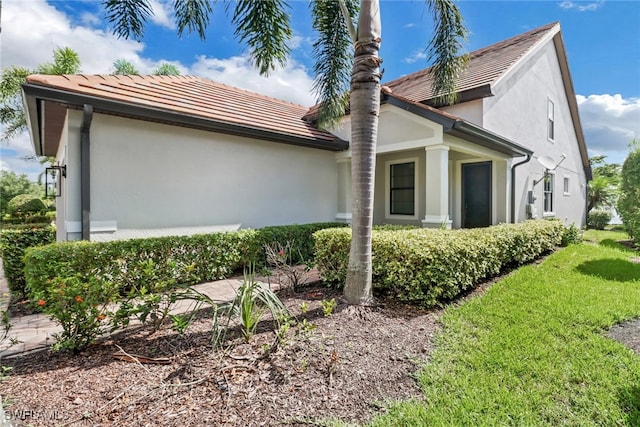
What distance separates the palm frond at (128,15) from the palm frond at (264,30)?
1.70 metres

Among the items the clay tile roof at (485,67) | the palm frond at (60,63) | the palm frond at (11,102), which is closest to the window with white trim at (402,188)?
the clay tile roof at (485,67)

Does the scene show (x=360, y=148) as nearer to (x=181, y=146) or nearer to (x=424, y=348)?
(x=424, y=348)

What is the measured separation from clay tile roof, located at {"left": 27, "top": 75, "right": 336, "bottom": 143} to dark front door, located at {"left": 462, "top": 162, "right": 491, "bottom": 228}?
525cm

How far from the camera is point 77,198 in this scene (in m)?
6.03

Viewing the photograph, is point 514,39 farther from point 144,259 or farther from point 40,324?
point 40,324

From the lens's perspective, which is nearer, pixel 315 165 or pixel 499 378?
pixel 499 378

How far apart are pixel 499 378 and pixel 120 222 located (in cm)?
707

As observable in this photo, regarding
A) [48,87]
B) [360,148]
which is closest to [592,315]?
[360,148]

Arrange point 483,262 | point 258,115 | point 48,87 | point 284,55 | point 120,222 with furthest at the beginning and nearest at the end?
point 258,115
point 284,55
point 120,222
point 483,262
point 48,87

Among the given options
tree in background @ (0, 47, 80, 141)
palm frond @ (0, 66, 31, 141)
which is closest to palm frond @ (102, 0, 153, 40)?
tree in background @ (0, 47, 80, 141)

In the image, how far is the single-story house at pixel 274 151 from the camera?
623cm

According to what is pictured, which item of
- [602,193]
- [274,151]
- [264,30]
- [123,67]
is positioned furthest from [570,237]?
[123,67]

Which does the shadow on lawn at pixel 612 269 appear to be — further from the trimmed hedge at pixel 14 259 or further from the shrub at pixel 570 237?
the trimmed hedge at pixel 14 259

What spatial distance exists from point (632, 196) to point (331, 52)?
11909mm
